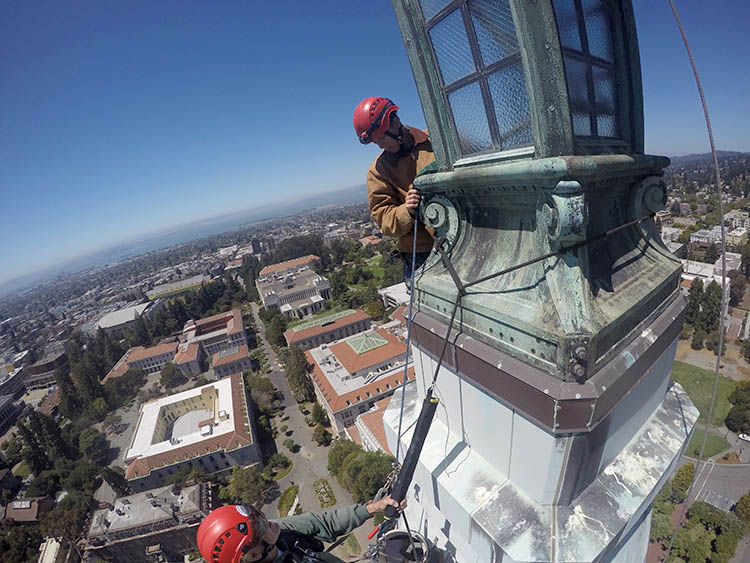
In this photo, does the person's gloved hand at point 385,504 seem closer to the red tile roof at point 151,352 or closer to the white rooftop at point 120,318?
the red tile roof at point 151,352

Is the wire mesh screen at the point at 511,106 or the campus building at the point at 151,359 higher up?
the wire mesh screen at the point at 511,106

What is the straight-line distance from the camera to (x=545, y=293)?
198 cm

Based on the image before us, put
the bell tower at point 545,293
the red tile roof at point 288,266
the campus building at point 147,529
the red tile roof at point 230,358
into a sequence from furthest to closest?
the red tile roof at point 288,266 < the red tile roof at point 230,358 < the campus building at point 147,529 < the bell tower at point 545,293

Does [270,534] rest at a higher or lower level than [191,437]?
higher

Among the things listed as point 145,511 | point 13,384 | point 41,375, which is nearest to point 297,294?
point 145,511

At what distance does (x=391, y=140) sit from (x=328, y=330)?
3917 centimetres

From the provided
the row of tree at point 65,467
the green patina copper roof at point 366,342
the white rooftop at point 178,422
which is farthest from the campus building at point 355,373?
the row of tree at point 65,467

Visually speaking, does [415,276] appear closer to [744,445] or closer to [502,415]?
[502,415]

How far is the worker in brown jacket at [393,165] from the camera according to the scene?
9.10 feet

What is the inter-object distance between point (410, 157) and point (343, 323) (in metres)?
39.3

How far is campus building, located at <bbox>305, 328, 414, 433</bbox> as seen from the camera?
2639 cm

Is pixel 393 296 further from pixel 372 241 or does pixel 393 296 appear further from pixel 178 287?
pixel 178 287

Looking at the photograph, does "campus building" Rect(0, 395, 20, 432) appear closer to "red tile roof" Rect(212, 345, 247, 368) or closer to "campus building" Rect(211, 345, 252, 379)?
"campus building" Rect(211, 345, 252, 379)

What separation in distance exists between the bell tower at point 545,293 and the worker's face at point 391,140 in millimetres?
520
